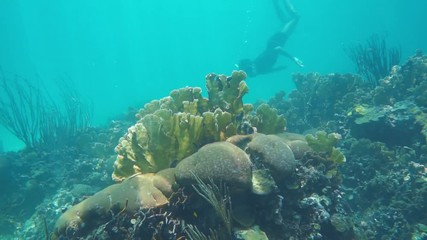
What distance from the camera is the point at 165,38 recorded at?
14088 centimetres

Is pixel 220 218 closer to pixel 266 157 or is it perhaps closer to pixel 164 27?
pixel 266 157

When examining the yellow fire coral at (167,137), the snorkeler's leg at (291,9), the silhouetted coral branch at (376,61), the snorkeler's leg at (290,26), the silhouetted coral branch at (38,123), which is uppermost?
the snorkeler's leg at (291,9)

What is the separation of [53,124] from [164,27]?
131639mm

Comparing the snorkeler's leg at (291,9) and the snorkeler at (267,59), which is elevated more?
the snorkeler's leg at (291,9)

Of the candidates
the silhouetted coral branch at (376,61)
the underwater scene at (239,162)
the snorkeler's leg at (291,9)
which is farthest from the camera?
the snorkeler's leg at (291,9)

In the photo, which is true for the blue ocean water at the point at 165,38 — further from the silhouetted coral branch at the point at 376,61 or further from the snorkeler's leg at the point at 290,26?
the silhouetted coral branch at the point at 376,61

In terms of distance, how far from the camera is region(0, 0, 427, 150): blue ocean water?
65.8m

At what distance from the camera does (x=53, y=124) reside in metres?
12.9

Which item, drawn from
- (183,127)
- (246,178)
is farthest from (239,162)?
(183,127)

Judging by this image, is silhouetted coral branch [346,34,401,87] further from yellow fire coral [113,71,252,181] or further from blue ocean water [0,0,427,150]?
blue ocean water [0,0,427,150]

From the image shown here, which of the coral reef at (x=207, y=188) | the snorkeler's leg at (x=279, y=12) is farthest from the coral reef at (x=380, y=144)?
the snorkeler's leg at (x=279, y=12)

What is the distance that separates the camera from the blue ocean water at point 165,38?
6581cm

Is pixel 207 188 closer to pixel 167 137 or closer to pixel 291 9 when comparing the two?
pixel 167 137

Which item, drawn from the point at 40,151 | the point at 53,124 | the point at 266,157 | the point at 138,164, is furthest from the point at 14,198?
the point at 266,157
